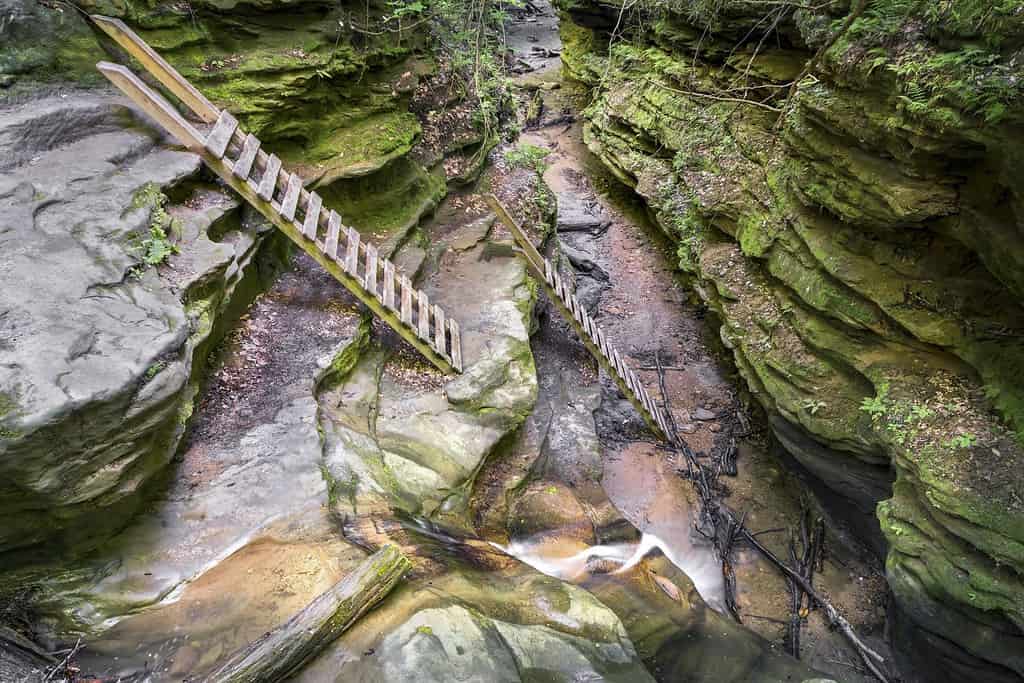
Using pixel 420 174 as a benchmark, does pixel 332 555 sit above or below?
below

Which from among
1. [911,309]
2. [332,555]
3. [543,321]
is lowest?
[911,309]

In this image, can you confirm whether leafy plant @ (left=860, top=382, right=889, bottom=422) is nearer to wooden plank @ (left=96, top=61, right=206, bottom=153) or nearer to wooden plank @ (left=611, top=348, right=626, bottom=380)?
wooden plank @ (left=611, top=348, right=626, bottom=380)

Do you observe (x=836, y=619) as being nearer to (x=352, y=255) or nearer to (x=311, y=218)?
(x=352, y=255)

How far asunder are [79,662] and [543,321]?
758 centimetres

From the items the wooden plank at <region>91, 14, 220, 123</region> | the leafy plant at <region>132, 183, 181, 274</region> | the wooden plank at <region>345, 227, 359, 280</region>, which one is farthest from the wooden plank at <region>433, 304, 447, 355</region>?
the wooden plank at <region>91, 14, 220, 123</region>

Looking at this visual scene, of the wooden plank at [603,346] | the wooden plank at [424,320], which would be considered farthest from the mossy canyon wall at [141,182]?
the wooden plank at [603,346]

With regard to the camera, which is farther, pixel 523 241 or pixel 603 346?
pixel 603 346

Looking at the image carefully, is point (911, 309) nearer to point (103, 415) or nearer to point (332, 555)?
point (332, 555)

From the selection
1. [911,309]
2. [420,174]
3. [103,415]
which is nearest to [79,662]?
[103,415]

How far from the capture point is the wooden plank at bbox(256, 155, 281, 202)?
564cm

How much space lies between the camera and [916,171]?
5.86 meters

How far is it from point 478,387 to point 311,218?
2.60 m

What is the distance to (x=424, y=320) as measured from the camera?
6621 mm

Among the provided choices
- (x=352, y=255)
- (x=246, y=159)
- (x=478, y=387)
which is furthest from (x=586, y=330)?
(x=246, y=159)
